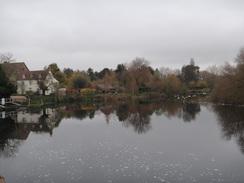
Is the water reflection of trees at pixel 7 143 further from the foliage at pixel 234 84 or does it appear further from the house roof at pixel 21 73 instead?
the foliage at pixel 234 84

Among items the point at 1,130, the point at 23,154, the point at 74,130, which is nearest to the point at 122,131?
the point at 74,130

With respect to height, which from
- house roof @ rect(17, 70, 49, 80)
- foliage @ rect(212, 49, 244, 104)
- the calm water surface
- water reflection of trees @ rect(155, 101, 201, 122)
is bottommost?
the calm water surface

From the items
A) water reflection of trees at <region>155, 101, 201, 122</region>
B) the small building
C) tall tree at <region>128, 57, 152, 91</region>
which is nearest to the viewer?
water reflection of trees at <region>155, 101, 201, 122</region>

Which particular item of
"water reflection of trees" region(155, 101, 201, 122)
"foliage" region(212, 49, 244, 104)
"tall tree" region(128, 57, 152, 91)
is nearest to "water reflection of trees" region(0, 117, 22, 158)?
"water reflection of trees" region(155, 101, 201, 122)

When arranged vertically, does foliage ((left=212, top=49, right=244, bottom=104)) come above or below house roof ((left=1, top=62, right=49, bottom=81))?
below

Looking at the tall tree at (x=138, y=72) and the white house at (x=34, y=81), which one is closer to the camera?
the white house at (x=34, y=81)

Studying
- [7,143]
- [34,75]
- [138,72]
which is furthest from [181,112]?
[138,72]

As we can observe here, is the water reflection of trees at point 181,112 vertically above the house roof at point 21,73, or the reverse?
the house roof at point 21,73

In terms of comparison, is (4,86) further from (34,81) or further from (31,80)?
(31,80)

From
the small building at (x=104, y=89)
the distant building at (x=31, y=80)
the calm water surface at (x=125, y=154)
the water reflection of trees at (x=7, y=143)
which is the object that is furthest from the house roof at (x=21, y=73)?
the calm water surface at (x=125, y=154)

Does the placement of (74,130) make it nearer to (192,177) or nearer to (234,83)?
(192,177)

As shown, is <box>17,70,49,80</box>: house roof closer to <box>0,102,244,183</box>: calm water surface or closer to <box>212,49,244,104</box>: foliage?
<box>0,102,244,183</box>: calm water surface

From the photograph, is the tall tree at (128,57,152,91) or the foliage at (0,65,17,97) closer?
the foliage at (0,65,17,97)

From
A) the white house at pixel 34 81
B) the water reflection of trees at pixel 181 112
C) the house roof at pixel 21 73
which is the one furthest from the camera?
the white house at pixel 34 81
